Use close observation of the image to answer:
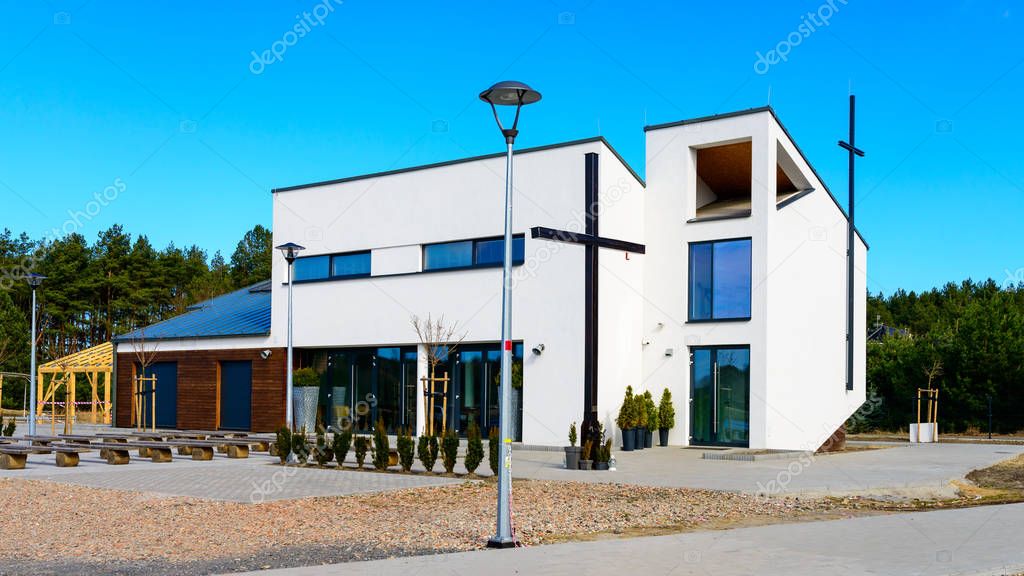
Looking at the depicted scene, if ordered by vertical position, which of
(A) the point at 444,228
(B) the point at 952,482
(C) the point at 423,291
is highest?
(A) the point at 444,228

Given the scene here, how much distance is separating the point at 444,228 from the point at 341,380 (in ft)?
18.8

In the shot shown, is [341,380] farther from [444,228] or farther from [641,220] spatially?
[641,220]

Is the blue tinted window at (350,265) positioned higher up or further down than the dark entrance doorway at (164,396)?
higher up

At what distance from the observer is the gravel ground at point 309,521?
9.12m

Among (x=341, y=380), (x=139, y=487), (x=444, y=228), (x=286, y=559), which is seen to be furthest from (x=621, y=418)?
(x=286, y=559)

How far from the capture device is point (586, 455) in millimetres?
18469

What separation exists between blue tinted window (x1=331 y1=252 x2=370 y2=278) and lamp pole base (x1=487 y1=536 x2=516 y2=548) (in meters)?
18.5

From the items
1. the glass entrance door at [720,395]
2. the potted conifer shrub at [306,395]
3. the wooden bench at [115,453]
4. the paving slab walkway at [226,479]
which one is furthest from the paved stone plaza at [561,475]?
the potted conifer shrub at [306,395]

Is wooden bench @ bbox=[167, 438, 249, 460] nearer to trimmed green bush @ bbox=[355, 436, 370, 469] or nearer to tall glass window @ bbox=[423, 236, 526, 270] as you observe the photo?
trimmed green bush @ bbox=[355, 436, 370, 469]

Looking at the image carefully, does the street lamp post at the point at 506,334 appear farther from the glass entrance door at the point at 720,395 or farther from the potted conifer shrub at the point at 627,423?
the glass entrance door at the point at 720,395

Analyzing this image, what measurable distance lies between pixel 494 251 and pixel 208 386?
11.0 meters

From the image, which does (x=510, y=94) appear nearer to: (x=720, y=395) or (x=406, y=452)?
(x=406, y=452)

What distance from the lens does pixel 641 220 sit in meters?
24.8

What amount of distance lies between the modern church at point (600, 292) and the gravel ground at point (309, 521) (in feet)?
25.3
